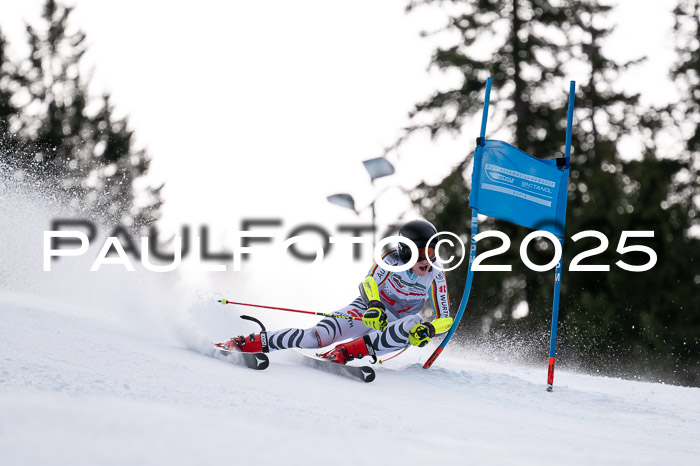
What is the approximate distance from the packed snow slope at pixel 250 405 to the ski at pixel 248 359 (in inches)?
4.5

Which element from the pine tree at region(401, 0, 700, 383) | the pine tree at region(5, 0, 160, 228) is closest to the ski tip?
the pine tree at region(401, 0, 700, 383)

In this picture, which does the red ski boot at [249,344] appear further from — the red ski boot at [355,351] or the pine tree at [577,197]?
the pine tree at [577,197]

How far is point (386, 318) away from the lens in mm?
5703

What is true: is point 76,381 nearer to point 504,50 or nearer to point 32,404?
point 32,404

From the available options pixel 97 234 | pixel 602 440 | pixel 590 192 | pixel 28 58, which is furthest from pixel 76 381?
pixel 28 58

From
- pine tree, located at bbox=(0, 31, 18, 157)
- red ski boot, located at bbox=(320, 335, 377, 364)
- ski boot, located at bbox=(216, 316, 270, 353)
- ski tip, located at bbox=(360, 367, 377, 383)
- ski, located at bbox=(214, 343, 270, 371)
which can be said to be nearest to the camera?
ski, located at bbox=(214, 343, 270, 371)

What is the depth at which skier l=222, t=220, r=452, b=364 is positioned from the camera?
564 cm

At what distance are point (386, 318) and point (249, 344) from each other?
109 centimetres

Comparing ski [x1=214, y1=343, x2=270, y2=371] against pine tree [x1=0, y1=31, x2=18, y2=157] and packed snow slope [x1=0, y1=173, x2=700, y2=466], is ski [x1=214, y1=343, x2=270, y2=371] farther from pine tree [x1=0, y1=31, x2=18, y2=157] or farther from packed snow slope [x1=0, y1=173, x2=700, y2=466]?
pine tree [x1=0, y1=31, x2=18, y2=157]

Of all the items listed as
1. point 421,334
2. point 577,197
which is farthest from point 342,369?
point 577,197

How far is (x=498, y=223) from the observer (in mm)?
15602

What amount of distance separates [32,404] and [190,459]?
719 mm

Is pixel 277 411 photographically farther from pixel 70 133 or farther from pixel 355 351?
pixel 70 133

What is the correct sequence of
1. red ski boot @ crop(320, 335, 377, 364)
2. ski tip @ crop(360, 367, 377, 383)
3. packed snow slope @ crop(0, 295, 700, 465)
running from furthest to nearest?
red ski boot @ crop(320, 335, 377, 364), ski tip @ crop(360, 367, 377, 383), packed snow slope @ crop(0, 295, 700, 465)
